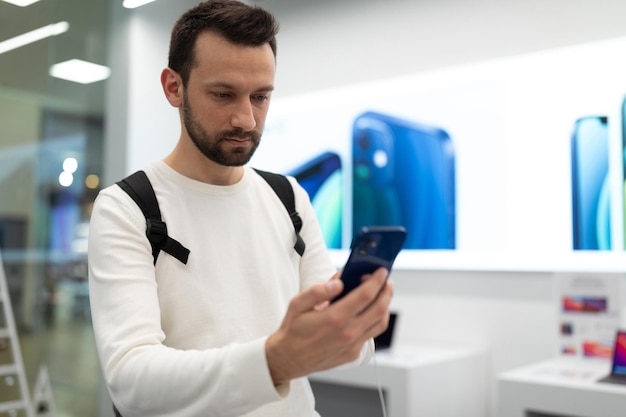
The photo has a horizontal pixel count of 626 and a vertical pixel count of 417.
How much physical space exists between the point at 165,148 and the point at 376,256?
3749mm

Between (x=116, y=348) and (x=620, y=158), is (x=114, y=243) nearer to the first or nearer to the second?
(x=116, y=348)

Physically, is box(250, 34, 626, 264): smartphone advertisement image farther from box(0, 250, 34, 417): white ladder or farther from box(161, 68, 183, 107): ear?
box(161, 68, 183, 107): ear

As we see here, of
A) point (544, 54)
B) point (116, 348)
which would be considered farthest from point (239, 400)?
point (544, 54)

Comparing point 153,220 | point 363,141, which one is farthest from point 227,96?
point 363,141

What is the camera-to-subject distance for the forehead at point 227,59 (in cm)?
113

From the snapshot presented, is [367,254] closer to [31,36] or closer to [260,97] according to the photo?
[260,97]

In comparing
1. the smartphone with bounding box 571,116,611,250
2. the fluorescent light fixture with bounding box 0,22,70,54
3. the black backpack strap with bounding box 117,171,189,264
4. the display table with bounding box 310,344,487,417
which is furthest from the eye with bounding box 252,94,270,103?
the fluorescent light fixture with bounding box 0,22,70,54

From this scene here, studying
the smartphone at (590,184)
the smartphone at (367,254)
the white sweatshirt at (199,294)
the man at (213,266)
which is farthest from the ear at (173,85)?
the smartphone at (590,184)

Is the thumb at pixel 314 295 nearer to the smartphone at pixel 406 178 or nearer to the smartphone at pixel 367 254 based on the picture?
the smartphone at pixel 367 254

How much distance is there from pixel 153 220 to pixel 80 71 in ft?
10.1

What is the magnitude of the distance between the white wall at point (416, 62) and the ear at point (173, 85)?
2.55m

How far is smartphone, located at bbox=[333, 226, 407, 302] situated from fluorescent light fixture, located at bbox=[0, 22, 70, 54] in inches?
124

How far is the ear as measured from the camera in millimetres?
1227

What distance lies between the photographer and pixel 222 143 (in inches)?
46.1
